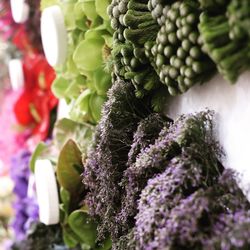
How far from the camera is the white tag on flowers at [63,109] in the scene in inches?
50.0

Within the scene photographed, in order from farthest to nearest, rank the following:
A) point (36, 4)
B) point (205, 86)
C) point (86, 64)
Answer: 1. point (36, 4)
2. point (86, 64)
3. point (205, 86)

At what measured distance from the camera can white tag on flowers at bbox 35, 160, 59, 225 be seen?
1028 mm

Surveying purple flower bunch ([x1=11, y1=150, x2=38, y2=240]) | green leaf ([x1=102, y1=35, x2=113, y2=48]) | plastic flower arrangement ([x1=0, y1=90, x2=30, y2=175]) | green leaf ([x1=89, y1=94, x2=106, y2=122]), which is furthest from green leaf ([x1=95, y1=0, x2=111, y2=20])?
plastic flower arrangement ([x1=0, y1=90, x2=30, y2=175])

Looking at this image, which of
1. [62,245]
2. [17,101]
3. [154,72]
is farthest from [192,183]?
[17,101]

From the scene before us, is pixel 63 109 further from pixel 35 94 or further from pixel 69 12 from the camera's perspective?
pixel 69 12

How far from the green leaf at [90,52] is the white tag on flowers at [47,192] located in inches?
9.1

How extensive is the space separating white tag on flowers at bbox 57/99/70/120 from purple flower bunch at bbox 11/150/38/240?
0.15 m

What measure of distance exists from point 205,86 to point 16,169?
0.79m

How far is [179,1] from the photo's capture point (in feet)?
2.14

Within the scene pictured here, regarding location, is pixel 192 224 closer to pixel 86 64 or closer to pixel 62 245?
pixel 86 64

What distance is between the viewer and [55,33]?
1073 mm

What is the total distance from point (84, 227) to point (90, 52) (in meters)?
0.33

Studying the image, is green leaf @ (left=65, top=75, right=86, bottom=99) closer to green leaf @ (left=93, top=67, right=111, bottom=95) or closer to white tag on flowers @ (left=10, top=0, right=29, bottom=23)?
green leaf @ (left=93, top=67, right=111, bottom=95)

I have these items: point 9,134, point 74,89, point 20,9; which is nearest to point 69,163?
point 74,89
